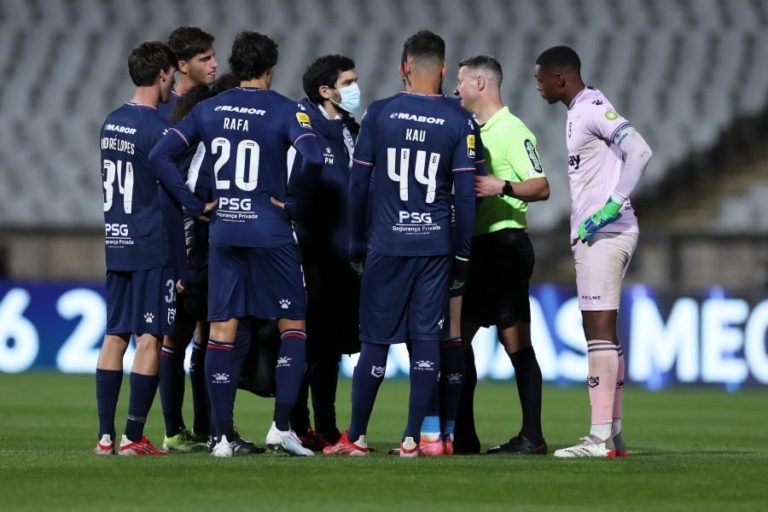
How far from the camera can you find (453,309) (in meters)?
8.64

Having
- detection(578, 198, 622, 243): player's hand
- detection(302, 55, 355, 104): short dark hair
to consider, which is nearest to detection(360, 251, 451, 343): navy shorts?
detection(578, 198, 622, 243): player's hand

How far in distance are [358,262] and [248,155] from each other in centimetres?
88

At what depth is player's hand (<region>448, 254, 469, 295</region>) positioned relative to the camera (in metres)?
8.38

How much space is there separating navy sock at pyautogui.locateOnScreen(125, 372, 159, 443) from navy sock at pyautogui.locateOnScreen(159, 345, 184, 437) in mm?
708

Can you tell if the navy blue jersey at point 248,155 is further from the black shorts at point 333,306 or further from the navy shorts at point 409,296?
the black shorts at point 333,306

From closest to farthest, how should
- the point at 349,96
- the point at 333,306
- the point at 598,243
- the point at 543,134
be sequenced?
the point at 598,243 < the point at 349,96 < the point at 333,306 < the point at 543,134

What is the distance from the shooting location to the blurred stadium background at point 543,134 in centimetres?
1692

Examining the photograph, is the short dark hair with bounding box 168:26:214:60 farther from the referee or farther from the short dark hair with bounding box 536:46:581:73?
the short dark hair with bounding box 536:46:581:73

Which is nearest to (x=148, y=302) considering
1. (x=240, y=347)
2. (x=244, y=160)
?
A: (x=240, y=347)

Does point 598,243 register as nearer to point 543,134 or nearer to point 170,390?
point 170,390

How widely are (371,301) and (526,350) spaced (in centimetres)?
112

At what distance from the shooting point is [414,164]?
8289 mm

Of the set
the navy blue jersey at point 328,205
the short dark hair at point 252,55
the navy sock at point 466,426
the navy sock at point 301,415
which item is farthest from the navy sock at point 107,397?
the navy sock at point 466,426

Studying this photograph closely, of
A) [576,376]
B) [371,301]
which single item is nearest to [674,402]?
[576,376]
